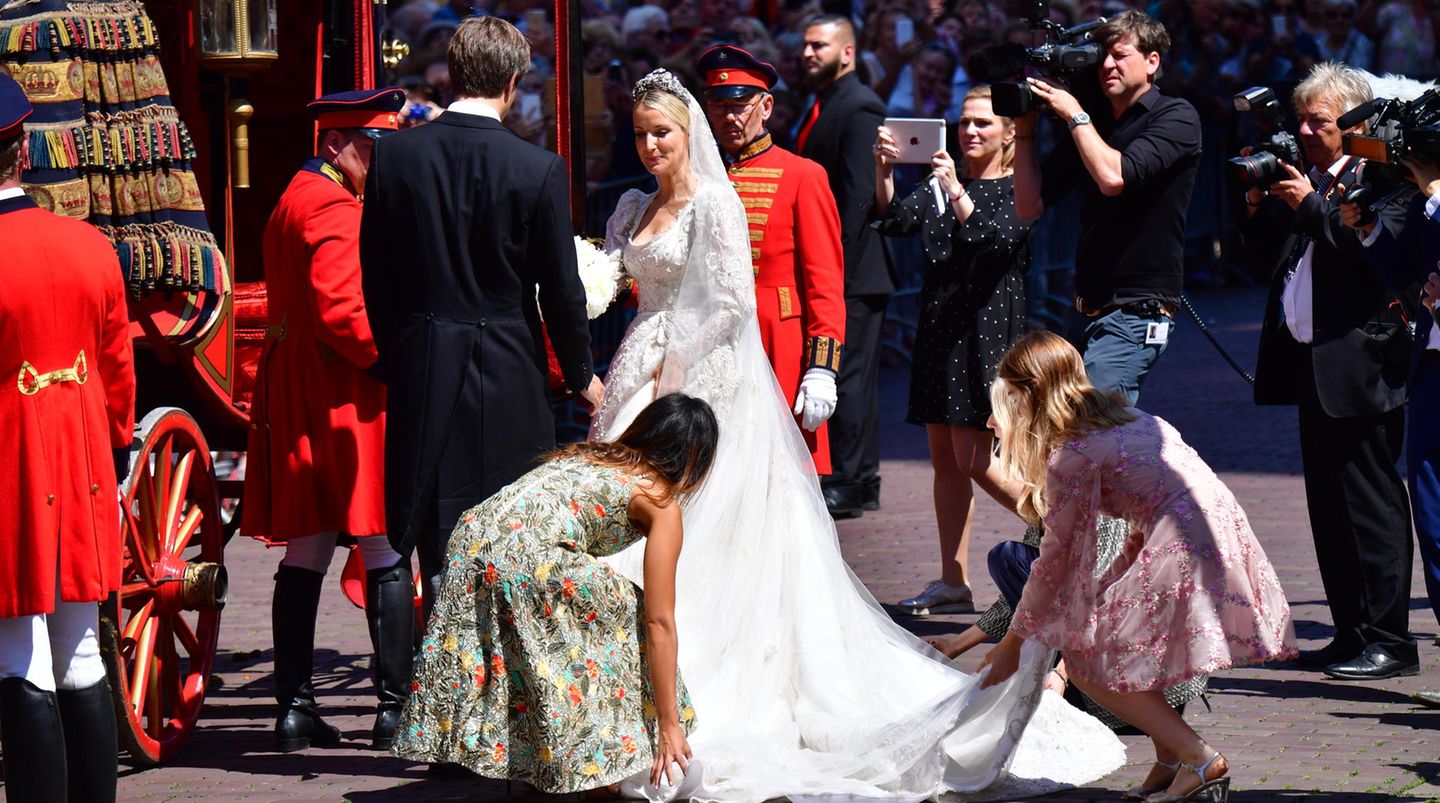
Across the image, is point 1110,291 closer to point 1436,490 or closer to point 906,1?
point 1436,490

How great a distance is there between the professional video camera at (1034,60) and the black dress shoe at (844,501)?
10.3 ft

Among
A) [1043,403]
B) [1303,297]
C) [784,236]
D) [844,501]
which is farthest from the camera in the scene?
[844,501]

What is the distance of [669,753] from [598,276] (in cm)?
168

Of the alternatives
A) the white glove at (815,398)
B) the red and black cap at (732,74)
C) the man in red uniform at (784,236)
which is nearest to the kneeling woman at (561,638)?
the white glove at (815,398)

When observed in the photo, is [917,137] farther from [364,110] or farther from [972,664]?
[364,110]

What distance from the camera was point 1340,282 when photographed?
20.1 ft

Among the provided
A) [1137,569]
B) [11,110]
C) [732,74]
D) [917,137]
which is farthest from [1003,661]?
[917,137]

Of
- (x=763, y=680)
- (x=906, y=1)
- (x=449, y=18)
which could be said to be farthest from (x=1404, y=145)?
(x=906, y=1)

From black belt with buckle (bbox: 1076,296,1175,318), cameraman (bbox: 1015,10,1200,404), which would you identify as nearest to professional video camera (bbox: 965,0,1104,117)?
cameraman (bbox: 1015,10,1200,404)

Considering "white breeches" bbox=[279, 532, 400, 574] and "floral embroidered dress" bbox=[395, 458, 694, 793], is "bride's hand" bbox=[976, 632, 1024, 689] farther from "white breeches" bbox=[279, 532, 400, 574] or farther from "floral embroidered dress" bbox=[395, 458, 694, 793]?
"white breeches" bbox=[279, 532, 400, 574]

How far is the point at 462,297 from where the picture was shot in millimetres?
5223

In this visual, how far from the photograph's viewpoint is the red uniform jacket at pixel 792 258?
6.30 metres

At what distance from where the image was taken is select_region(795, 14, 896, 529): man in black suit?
9133mm

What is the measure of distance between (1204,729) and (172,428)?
2.95 metres
